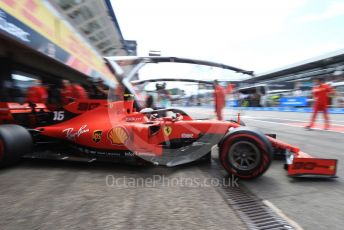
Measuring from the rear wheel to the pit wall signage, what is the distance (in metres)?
1.85

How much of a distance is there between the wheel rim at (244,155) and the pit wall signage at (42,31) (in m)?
2.79

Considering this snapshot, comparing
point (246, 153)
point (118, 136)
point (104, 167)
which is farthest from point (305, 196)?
point (104, 167)

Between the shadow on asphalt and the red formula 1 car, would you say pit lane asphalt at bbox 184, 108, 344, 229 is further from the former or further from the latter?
the shadow on asphalt

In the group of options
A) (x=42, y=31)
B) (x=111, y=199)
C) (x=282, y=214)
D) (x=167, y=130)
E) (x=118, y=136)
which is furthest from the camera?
(x=42, y=31)

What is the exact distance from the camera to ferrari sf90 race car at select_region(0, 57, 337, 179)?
3.61 metres

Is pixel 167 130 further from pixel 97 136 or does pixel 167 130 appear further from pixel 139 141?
pixel 97 136

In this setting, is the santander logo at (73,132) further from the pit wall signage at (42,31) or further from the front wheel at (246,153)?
the front wheel at (246,153)

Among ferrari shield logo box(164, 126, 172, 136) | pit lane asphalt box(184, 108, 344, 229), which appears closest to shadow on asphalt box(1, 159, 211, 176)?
ferrari shield logo box(164, 126, 172, 136)

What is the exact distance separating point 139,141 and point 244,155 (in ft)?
4.93

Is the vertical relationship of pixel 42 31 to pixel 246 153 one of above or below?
above

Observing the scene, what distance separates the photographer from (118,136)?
4219 millimetres

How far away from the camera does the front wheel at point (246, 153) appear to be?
3.50 m

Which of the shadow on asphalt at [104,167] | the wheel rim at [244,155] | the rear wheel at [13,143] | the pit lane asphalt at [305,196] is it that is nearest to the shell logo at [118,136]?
the shadow on asphalt at [104,167]

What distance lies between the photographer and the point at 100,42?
70.7 ft
